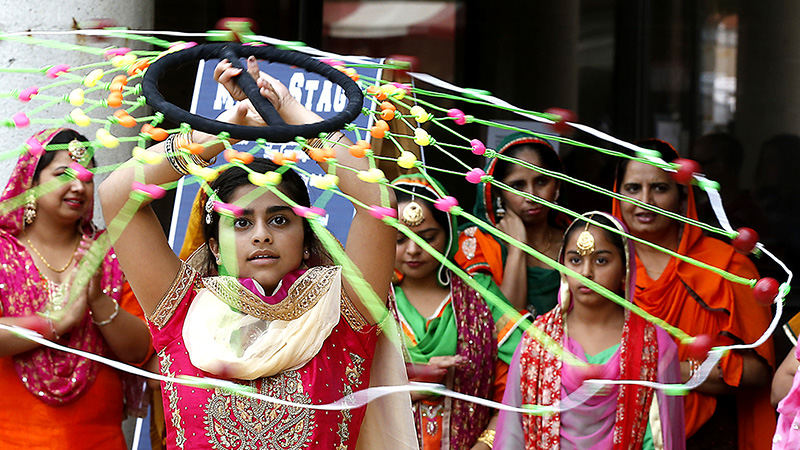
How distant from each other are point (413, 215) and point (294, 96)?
23.0 inches

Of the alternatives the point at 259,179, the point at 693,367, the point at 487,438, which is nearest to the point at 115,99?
the point at 259,179

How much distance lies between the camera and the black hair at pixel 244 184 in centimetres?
239

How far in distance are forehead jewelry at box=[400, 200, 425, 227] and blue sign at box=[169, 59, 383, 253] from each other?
38 centimetres

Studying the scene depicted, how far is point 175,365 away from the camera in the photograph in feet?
7.48

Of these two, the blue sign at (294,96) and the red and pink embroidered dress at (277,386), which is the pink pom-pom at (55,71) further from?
the blue sign at (294,96)

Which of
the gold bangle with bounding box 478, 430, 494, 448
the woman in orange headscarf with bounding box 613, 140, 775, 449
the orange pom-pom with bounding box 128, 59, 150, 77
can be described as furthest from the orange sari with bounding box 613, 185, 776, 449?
the orange pom-pom with bounding box 128, 59, 150, 77

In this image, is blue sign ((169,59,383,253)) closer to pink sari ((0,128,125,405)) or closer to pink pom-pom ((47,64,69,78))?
pink sari ((0,128,125,405))

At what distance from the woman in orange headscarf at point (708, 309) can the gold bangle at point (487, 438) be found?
71 centimetres

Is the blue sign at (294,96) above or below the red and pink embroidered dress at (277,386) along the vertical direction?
above

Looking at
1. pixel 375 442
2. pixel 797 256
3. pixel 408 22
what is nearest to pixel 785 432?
pixel 375 442

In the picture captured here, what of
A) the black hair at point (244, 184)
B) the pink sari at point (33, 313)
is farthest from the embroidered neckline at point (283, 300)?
the pink sari at point (33, 313)

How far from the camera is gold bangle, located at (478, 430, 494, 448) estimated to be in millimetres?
3412

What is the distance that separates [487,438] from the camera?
3.43m

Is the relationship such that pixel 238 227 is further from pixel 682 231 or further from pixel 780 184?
pixel 780 184
